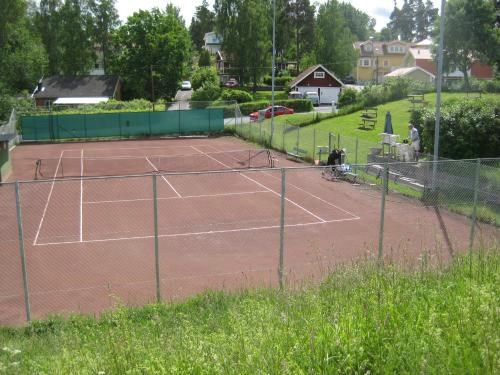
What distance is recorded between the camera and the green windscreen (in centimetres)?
3916

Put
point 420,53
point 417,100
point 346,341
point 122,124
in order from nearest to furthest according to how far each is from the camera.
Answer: point 346,341, point 417,100, point 122,124, point 420,53

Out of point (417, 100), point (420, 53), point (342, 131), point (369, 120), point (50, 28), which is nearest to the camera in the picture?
point (342, 131)

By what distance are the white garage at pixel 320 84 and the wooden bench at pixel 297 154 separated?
3889 cm

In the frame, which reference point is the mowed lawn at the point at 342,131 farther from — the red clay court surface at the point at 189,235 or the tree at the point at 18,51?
the tree at the point at 18,51

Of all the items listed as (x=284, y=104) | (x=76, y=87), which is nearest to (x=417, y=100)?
(x=284, y=104)

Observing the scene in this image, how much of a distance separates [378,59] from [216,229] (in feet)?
292

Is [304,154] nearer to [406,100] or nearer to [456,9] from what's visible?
[406,100]

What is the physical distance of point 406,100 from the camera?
147 ft

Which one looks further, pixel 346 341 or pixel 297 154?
pixel 297 154

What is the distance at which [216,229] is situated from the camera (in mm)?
15539

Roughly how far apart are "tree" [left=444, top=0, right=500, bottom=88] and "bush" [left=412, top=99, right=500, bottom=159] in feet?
90.1

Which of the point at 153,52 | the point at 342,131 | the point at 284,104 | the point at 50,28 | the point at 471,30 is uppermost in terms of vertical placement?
the point at 50,28

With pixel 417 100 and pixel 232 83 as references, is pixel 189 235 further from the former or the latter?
pixel 232 83

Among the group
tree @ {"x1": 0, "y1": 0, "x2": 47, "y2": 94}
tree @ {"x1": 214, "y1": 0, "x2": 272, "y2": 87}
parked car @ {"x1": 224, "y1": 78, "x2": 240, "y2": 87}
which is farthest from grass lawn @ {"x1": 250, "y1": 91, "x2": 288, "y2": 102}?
tree @ {"x1": 0, "y1": 0, "x2": 47, "y2": 94}
